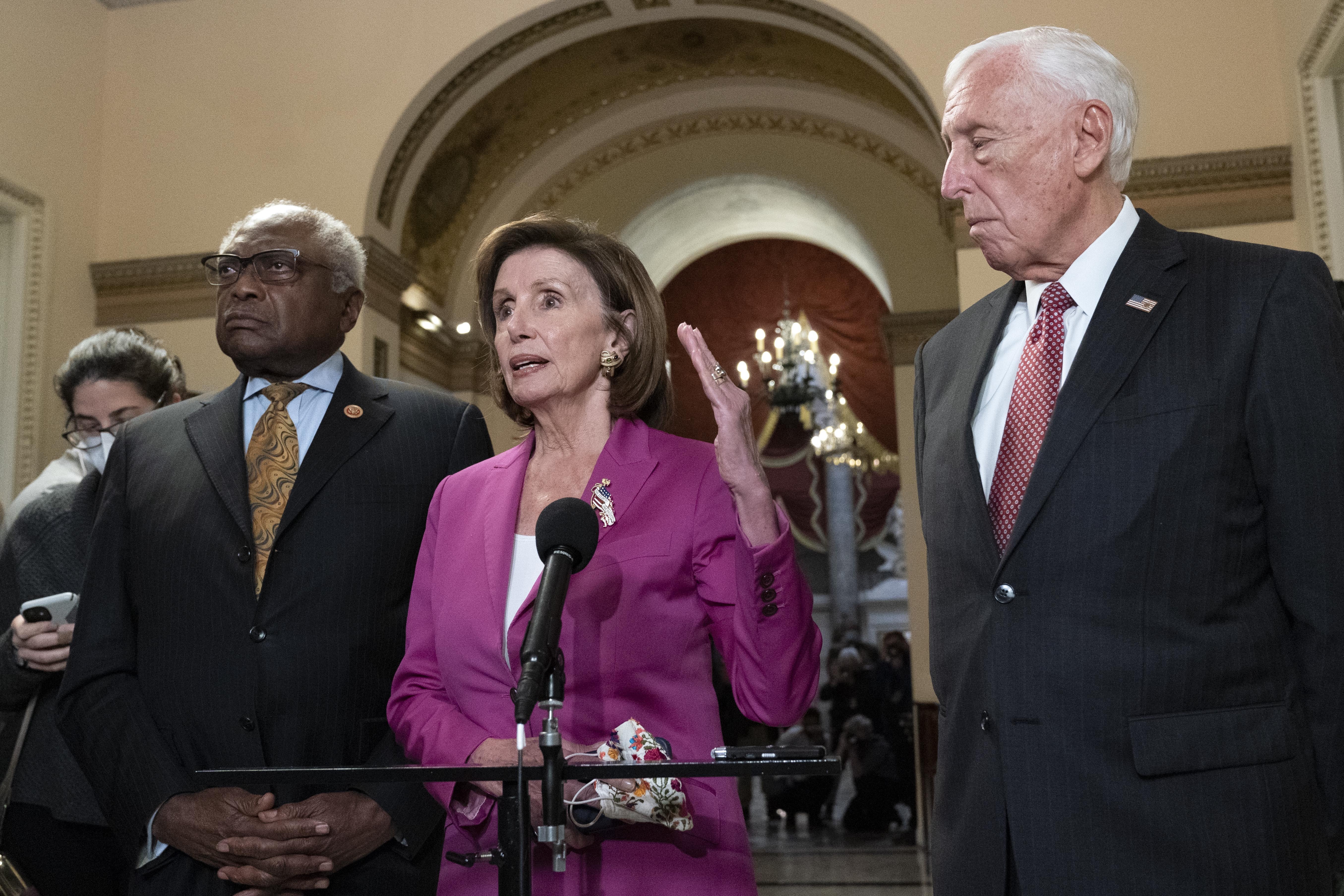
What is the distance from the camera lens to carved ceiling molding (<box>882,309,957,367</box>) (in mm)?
9805

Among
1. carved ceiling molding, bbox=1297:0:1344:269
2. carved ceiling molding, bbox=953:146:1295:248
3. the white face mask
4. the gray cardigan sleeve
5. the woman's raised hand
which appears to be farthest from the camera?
carved ceiling molding, bbox=953:146:1295:248

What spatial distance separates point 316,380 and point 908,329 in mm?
7855

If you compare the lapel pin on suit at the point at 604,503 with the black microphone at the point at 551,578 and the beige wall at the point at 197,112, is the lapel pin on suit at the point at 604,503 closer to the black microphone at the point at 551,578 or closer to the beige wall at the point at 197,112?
the black microphone at the point at 551,578

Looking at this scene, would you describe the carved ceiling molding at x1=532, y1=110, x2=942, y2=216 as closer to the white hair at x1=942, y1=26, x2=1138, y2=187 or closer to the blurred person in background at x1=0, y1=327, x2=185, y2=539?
the blurred person in background at x1=0, y1=327, x2=185, y2=539

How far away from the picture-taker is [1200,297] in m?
1.79

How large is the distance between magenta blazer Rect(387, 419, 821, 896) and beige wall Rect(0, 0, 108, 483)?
554 centimetres

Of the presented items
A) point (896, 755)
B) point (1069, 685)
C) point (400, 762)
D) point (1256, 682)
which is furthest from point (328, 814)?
point (896, 755)

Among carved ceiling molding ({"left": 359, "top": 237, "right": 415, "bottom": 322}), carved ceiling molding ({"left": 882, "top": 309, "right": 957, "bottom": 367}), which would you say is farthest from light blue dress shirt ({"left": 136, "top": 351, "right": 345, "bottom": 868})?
carved ceiling molding ({"left": 882, "top": 309, "right": 957, "bottom": 367})

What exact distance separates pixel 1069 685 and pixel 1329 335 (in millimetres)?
608

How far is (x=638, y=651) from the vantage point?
6.05 feet

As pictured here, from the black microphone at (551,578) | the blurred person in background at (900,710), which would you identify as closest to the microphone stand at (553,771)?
the black microphone at (551,578)

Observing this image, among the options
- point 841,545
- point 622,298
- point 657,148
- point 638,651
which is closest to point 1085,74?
point 622,298

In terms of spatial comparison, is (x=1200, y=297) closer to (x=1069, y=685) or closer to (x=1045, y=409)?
(x=1045, y=409)

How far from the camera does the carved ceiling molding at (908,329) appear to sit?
980 cm
